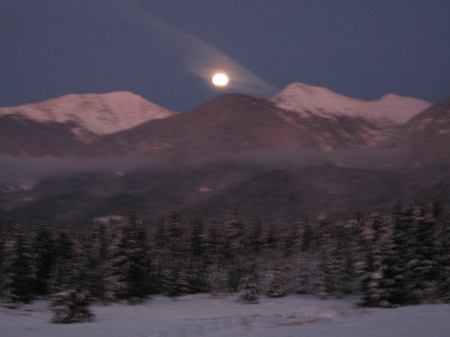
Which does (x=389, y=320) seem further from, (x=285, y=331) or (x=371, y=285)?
(x=371, y=285)

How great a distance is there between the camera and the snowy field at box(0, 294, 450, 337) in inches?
1136

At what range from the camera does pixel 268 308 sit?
170ft

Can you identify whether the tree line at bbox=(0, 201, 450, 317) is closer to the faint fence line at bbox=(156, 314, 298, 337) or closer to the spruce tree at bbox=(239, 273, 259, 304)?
the spruce tree at bbox=(239, 273, 259, 304)

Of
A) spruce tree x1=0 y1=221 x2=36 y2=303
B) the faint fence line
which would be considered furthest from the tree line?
the faint fence line

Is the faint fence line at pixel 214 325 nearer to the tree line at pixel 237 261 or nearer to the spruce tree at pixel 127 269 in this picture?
the tree line at pixel 237 261

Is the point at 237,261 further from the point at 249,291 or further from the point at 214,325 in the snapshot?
the point at 214,325

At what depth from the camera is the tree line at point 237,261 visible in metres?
48.7

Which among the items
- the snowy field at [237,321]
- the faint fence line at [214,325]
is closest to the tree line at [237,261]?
the snowy field at [237,321]

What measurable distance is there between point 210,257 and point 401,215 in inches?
1205

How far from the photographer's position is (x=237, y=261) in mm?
73562

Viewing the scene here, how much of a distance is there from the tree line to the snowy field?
9.19 ft

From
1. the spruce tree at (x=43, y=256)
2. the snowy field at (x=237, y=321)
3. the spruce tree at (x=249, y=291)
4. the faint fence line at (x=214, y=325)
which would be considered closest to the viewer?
the snowy field at (x=237, y=321)

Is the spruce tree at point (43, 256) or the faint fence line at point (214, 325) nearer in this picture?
the faint fence line at point (214, 325)

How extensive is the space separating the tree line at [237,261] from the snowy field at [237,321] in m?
2.80
